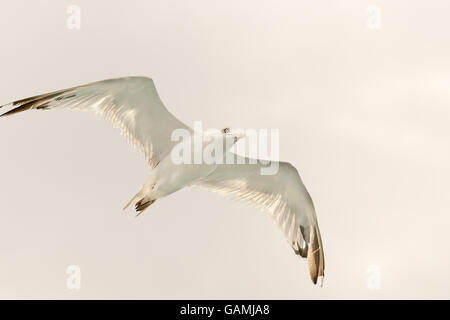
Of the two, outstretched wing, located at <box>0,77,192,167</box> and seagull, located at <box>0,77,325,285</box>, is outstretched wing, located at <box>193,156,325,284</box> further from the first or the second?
outstretched wing, located at <box>0,77,192,167</box>

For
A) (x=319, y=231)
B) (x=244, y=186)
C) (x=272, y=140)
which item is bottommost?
(x=319, y=231)

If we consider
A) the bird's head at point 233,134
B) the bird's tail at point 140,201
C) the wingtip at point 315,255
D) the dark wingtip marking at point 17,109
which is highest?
the dark wingtip marking at point 17,109

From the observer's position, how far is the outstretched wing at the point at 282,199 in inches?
615

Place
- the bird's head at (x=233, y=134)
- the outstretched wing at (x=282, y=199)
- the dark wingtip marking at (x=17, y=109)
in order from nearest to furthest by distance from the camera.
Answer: the dark wingtip marking at (x=17, y=109) → the bird's head at (x=233, y=134) → the outstretched wing at (x=282, y=199)

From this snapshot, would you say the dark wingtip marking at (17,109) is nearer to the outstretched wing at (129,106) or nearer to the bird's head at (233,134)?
the outstretched wing at (129,106)

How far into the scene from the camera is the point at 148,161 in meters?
15.3

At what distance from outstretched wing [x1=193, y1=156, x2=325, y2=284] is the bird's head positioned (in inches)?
48.3

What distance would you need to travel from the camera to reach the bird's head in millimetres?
14344

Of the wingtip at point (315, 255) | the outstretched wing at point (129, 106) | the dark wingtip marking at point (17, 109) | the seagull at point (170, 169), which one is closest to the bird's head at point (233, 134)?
the seagull at point (170, 169)

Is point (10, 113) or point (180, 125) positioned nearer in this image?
point (10, 113)

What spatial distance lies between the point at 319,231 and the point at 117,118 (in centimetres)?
481

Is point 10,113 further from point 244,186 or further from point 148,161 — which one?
point 244,186

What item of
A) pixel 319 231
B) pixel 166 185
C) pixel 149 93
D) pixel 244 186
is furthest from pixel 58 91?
pixel 319 231

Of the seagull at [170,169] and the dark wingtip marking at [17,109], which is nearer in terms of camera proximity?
the dark wingtip marking at [17,109]
